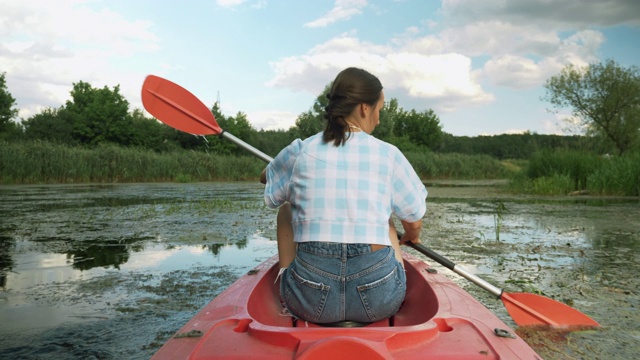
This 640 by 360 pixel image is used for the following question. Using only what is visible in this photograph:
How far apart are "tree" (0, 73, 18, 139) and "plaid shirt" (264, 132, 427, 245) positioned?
36731mm

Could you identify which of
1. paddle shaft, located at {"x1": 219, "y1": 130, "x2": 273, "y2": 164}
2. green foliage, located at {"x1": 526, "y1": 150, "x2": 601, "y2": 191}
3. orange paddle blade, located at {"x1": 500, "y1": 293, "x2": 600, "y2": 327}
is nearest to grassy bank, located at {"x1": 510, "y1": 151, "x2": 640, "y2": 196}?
green foliage, located at {"x1": 526, "y1": 150, "x2": 601, "y2": 191}

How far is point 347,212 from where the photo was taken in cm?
174

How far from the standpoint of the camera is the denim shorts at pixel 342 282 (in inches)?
68.4

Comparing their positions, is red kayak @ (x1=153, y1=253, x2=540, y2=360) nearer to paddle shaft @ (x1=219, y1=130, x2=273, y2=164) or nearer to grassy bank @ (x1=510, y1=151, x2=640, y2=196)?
paddle shaft @ (x1=219, y1=130, x2=273, y2=164)

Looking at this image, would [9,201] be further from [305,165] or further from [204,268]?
[305,165]

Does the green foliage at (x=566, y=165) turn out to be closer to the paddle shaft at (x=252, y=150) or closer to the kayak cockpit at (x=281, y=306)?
the paddle shaft at (x=252, y=150)

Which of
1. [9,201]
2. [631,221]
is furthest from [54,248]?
[631,221]

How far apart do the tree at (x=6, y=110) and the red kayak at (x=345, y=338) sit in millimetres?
36719

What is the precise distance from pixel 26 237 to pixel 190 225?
1768 millimetres

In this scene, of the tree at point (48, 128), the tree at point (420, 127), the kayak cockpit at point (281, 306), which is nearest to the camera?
the kayak cockpit at point (281, 306)

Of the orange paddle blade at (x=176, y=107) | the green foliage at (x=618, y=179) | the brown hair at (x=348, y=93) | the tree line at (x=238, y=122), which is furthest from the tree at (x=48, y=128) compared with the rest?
the brown hair at (x=348, y=93)

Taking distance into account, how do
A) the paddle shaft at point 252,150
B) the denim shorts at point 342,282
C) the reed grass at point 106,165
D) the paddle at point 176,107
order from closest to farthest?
1. the denim shorts at point 342,282
2. the paddle shaft at point 252,150
3. the paddle at point 176,107
4. the reed grass at point 106,165

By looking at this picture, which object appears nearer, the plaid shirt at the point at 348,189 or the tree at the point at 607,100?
the plaid shirt at the point at 348,189

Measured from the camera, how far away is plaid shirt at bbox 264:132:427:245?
5.70 feet
